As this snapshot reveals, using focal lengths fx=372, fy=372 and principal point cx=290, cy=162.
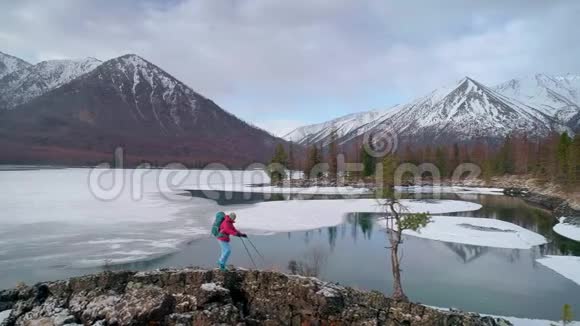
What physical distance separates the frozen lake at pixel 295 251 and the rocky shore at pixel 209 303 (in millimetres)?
6754

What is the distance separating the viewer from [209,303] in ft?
28.6

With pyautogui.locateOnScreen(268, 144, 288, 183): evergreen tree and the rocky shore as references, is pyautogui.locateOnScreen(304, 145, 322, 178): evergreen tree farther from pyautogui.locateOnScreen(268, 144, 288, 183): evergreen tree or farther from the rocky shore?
the rocky shore

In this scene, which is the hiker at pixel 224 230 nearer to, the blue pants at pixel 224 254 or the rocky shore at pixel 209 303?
the blue pants at pixel 224 254

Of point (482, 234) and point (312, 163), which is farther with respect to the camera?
point (312, 163)

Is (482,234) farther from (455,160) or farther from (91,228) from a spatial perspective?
(455,160)

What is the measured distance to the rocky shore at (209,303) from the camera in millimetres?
8266

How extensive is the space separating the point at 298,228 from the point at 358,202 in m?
21.9

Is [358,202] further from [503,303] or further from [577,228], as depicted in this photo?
[503,303]

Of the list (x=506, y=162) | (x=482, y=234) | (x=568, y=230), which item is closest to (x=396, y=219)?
(x=482, y=234)

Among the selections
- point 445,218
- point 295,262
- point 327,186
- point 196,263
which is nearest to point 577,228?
point 445,218

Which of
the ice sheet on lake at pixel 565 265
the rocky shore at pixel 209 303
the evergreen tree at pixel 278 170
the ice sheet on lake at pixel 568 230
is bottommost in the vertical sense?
the ice sheet on lake at pixel 565 265

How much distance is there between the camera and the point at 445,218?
36.4 metres

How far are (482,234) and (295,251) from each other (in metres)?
15.9

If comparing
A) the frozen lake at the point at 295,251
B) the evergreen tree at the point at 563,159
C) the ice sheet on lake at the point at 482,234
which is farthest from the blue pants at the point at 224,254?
the evergreen tree at the point at 563,159
